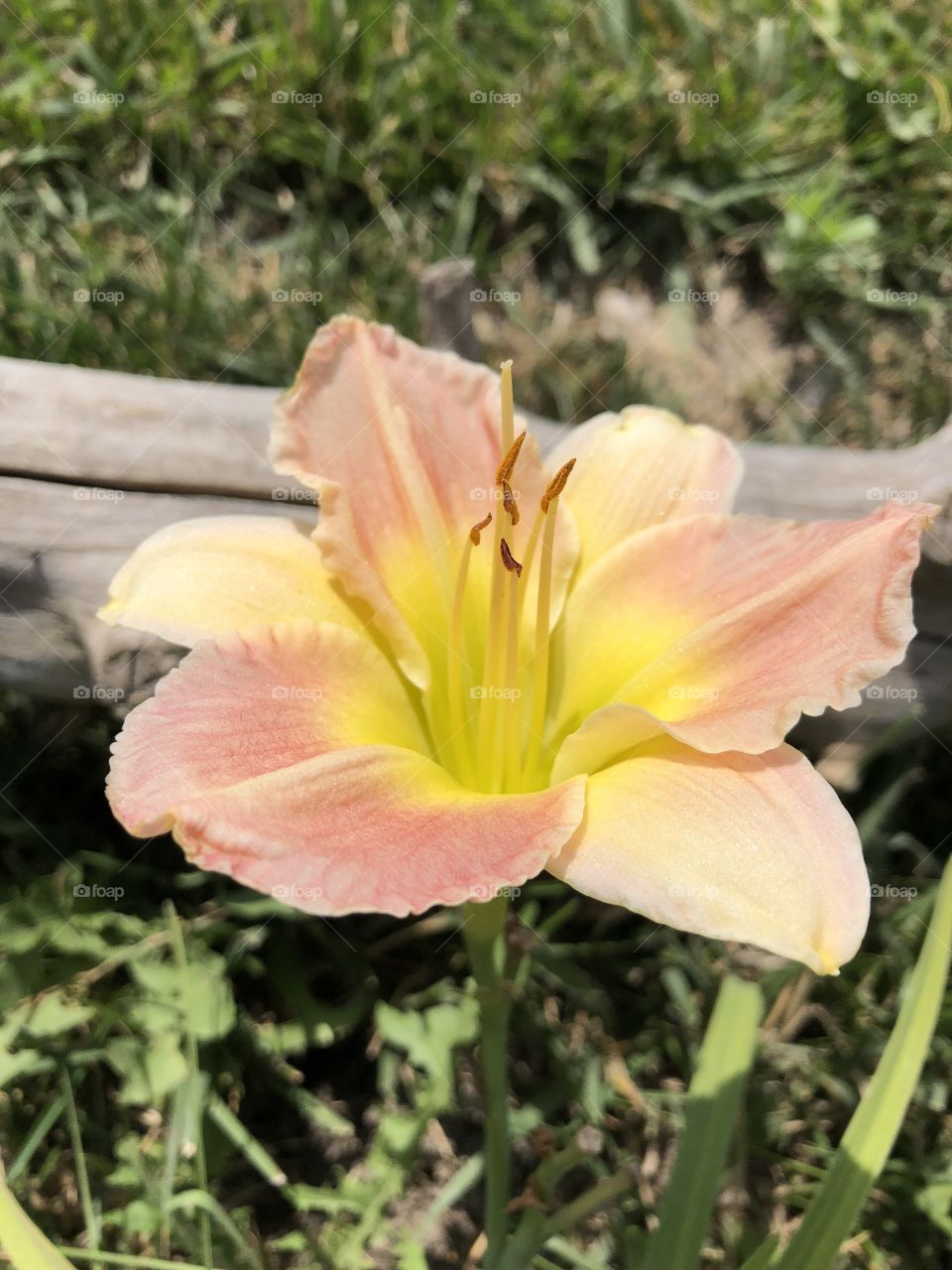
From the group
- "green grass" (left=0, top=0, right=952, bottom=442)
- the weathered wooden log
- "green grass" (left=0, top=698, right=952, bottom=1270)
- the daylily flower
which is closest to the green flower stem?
"green grass" (left=0, top=698, right=952, bottom=1270)

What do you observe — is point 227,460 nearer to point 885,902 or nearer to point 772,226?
point 885,902

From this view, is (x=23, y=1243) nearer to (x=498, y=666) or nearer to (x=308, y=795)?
(x=308, y=795)

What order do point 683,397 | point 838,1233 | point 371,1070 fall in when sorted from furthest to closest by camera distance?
point 683,397 → point 371,1070 → point 838,1233

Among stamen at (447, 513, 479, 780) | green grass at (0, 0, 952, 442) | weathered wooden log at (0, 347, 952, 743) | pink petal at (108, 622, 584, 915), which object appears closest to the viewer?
pink petal at (108, 622, 584, 915)

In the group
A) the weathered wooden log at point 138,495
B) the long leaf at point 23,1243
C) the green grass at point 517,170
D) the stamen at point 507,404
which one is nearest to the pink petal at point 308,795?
the stamen at point 507,404

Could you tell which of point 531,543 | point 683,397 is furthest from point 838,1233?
point 683,397

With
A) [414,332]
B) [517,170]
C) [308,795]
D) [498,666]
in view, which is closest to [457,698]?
[498,666]

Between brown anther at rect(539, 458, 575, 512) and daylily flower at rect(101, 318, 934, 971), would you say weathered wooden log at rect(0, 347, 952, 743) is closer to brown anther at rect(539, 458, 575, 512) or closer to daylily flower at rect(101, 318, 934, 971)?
daylily flower at rect(101, 318, 934, 971)
